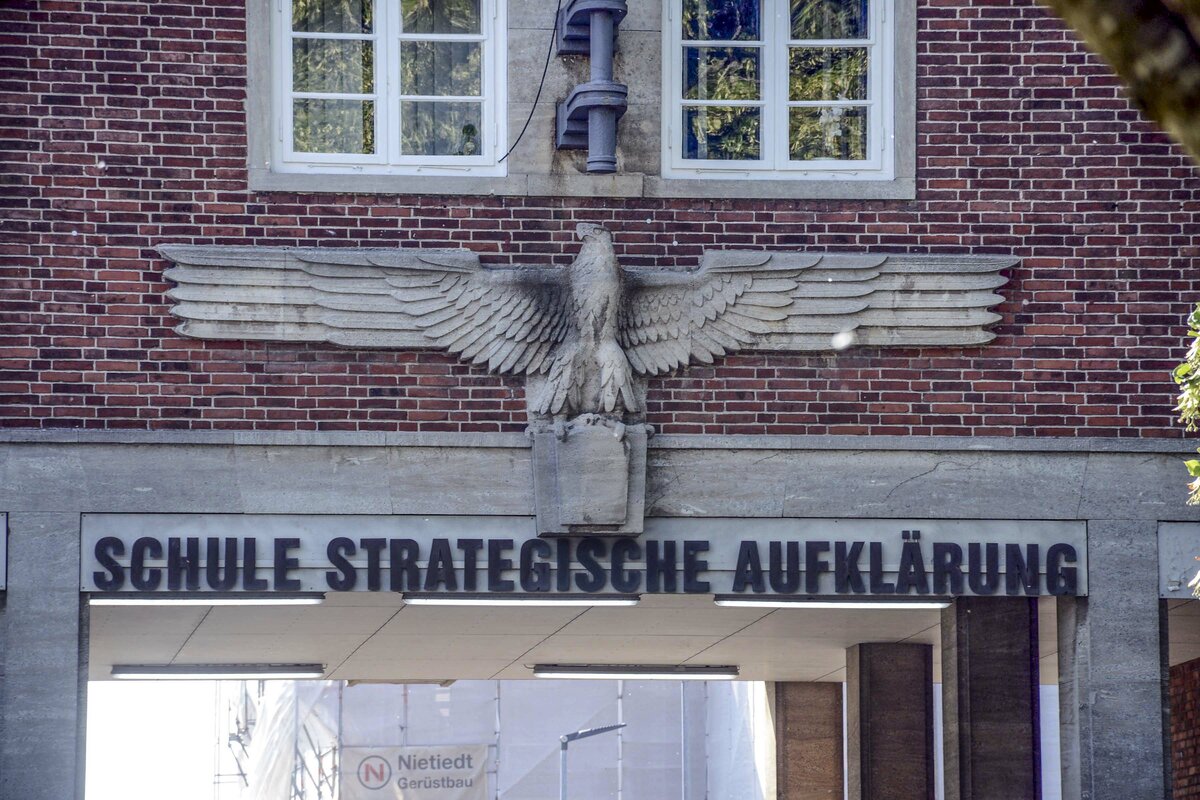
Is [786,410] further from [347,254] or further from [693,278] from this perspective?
[347,254]

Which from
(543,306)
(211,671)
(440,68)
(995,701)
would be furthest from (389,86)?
(211,671)

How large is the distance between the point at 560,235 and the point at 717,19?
1.80 m

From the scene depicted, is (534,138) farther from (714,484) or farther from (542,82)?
(714,484)

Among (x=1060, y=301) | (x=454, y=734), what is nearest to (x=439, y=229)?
(x=1060, y=301)

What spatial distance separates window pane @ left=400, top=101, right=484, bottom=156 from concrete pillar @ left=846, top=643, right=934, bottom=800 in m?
6.58

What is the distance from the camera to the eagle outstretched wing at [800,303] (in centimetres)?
1088

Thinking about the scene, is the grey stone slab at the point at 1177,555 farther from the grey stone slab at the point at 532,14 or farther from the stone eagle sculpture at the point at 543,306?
the grey stone slab at the point at 532,14

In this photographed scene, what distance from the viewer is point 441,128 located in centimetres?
1124

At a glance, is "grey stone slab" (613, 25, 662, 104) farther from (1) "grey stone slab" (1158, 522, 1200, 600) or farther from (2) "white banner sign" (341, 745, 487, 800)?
(2) "white banner sign" (341, 745, 487, 800)

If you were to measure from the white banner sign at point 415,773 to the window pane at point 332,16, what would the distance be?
2337 cm

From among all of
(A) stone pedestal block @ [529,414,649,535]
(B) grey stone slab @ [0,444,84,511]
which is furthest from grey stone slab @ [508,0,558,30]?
(B) grey stone slab @ [0,444,84,511]

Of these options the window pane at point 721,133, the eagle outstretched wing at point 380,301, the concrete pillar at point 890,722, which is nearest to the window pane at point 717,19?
the window pane at point 721,133

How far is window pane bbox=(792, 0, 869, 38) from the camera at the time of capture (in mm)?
11484

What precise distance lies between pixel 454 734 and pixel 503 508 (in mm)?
23777
